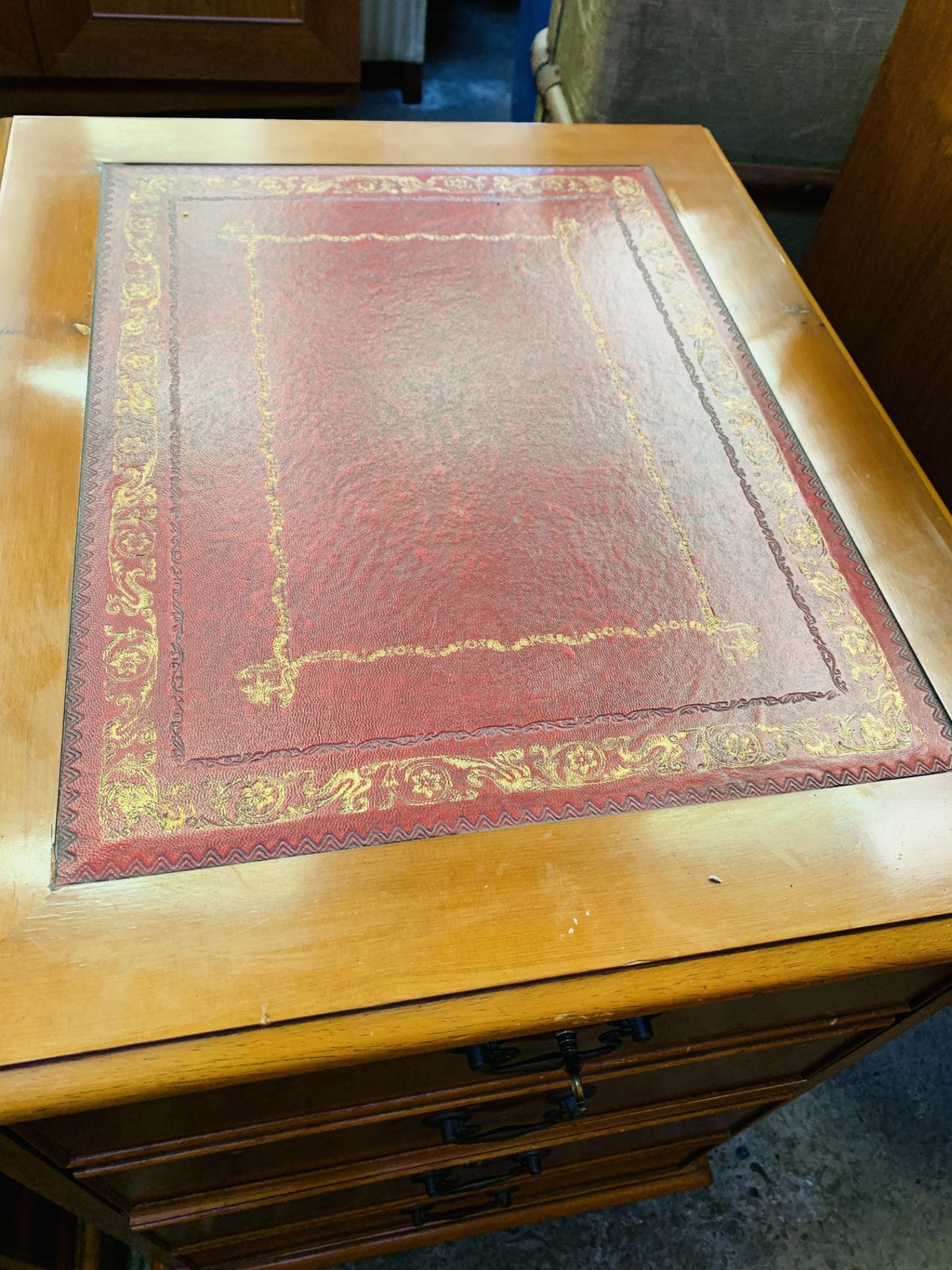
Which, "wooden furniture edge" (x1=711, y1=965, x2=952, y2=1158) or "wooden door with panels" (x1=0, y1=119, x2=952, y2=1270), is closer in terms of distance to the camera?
"wooden door with panels" (x1=0, y1=119, x2=952, y2=1270)

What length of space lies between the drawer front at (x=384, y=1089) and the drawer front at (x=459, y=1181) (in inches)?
8.0

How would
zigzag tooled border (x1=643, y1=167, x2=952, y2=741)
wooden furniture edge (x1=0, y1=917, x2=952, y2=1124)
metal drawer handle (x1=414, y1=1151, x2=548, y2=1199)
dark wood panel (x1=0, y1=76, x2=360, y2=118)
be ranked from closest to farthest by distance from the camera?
1. wooden furniture edge (x1=0, y1=917, x2=952, y2=1124)
2. zigzag tooled border (x1=643, y1=167, x2=952, y2=741)
3. metal drawer handle (x1=414, y1=1151, x2=548, y2=1199)
4. dark wood panel (x1=0, y1=76, x2=360, y2=118)

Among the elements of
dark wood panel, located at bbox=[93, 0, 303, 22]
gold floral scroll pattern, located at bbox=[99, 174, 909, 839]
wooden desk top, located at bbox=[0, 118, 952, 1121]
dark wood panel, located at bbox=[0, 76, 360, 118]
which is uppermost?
dark wood panel, located at bbox=[0, 76, 360, 118]

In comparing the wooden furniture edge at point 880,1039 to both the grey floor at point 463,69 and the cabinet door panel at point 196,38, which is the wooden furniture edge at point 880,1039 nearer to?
the cabinet door panel at point 196,38

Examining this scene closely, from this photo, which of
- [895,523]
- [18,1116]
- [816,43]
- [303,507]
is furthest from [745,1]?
[18,1116]

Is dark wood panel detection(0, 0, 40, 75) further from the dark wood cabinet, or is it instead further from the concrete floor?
the concrete floor

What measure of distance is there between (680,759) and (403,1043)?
0.28 m

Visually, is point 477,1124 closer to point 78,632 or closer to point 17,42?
point 78,632

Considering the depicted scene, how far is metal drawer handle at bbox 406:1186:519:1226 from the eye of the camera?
40.8 inches

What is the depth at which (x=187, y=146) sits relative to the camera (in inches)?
43.1

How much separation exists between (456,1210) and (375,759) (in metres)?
0.68

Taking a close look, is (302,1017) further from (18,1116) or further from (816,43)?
(816,43)

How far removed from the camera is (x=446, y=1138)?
81 centimetres

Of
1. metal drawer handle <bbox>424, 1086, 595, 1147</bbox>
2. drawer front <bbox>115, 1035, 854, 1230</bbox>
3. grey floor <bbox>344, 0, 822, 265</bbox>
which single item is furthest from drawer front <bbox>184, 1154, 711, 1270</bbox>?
grey floor <bbox>344, 0, 822, 265</bbox>
